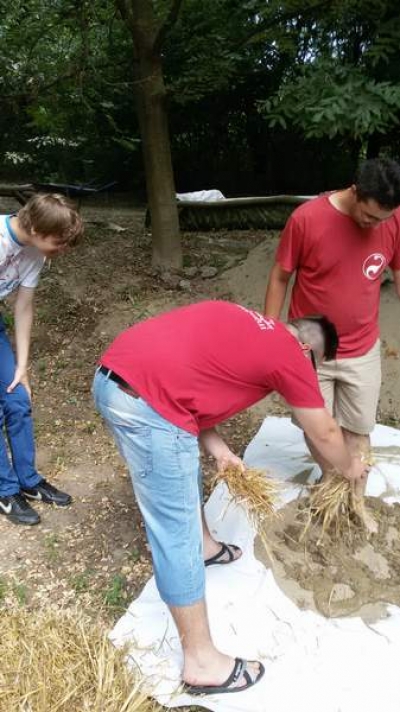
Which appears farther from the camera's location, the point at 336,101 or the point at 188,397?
the point at 336,101

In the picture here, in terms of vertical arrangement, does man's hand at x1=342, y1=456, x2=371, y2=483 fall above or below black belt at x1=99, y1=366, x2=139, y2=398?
below

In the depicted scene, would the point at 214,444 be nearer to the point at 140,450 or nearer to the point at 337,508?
the point at 140,450

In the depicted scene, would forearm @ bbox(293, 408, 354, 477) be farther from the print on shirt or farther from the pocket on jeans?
the print on shirt

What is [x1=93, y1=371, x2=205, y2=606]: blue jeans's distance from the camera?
181 centimetres

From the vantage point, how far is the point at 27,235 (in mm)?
2438

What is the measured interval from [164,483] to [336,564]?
41.4 inches

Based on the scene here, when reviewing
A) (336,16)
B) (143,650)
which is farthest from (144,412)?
(336,16)

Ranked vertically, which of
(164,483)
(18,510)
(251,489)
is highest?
(164,483)

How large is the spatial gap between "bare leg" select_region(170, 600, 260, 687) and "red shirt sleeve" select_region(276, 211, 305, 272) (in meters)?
1.35

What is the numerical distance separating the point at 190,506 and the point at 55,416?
7.17 ft

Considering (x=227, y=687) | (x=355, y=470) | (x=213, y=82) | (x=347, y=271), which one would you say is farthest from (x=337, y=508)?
(x=213, y=82)

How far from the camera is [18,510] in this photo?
9.52 ft

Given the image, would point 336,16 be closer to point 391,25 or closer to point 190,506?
point 391,25

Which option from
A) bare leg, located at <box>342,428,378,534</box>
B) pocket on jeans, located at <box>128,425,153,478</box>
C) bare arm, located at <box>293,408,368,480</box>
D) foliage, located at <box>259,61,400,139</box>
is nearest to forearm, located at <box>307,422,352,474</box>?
bare arm, located at <box>293,408,368,480</box>
